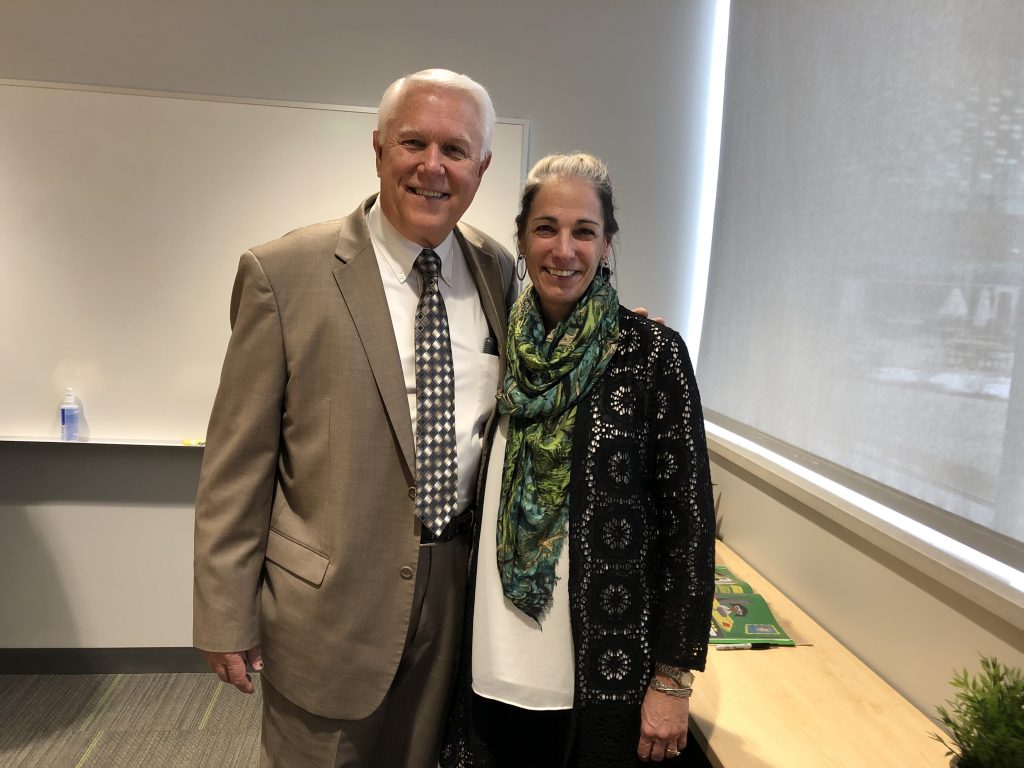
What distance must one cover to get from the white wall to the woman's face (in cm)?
148

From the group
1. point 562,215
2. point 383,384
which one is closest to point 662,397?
point 562,215

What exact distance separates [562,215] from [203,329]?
6.26 ft

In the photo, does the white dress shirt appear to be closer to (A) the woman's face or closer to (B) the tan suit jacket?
(B) the tan suit jacket

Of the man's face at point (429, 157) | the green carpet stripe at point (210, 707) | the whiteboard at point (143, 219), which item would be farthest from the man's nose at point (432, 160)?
the green carpet stripe at point (210, 707)

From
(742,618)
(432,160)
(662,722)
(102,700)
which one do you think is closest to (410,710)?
(662,722)

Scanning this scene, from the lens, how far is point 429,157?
1.36 meters

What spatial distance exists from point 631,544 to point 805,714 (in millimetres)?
606

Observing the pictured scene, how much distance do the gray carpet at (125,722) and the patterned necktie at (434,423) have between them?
158cm

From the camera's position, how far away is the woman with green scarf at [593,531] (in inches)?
49.6

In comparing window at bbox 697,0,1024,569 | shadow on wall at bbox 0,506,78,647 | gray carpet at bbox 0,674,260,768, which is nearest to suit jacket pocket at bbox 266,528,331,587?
Result: window at bbox 697,0,1024,569

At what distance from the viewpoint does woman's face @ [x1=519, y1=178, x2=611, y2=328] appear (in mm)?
1306

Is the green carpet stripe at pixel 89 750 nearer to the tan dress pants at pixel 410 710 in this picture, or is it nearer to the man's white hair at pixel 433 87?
the tan dress pants at pixel 410 710

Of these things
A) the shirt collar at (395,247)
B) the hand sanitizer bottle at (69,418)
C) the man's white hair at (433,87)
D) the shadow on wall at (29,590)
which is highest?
the man's white hair at (433,87)

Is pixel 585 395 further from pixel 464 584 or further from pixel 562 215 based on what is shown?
pixel 464 584
